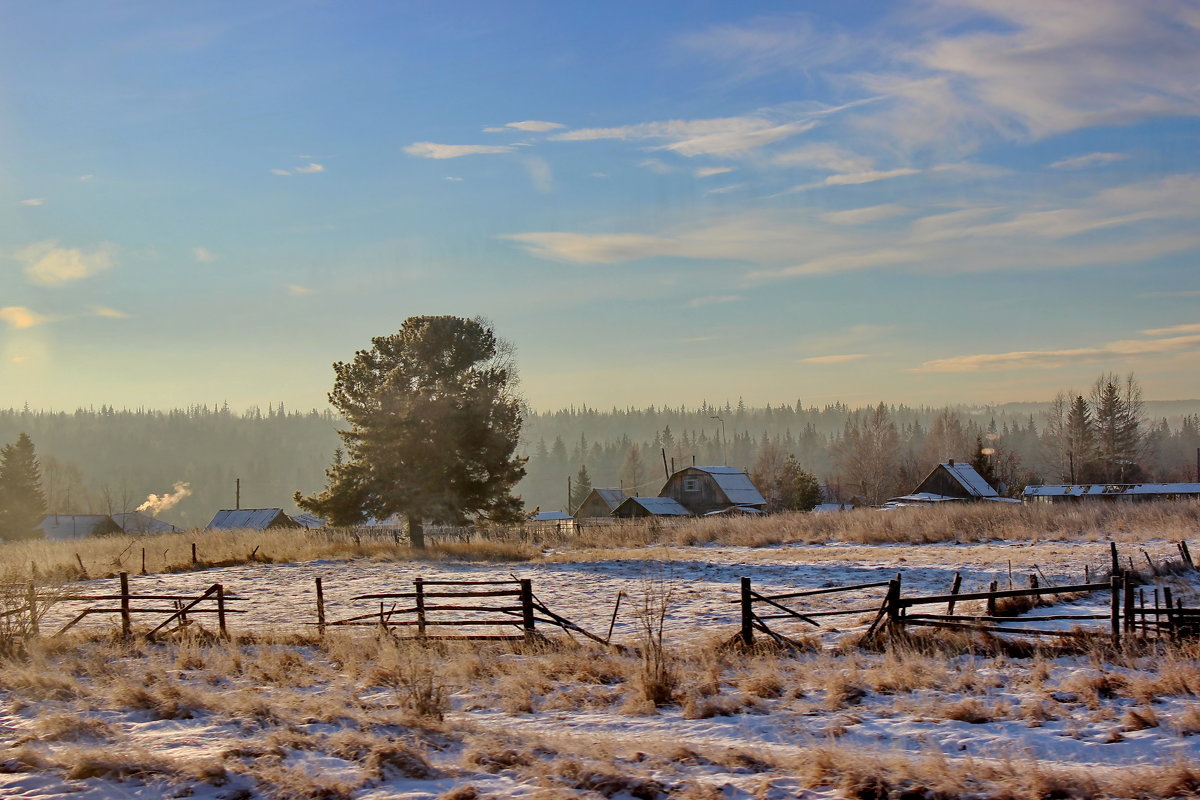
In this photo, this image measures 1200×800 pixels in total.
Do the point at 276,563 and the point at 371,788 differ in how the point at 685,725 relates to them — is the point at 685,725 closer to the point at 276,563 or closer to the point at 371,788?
the point at 371,788

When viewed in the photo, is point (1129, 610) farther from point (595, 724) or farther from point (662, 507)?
point (662, 507)

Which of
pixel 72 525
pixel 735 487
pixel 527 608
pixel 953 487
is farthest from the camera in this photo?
pixel 72 525

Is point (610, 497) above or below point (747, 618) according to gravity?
below

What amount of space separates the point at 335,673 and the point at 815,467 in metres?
193

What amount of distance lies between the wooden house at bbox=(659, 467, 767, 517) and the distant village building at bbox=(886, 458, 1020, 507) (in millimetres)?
11664

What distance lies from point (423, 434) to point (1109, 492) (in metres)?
54.5

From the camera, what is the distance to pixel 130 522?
84500 millimetres

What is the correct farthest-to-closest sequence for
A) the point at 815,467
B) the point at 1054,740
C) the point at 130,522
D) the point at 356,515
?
the point at 815,467
the point at 130,522
the point at 356,515
the point at 1054,740

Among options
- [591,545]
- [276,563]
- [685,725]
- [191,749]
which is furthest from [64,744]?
[591,545]

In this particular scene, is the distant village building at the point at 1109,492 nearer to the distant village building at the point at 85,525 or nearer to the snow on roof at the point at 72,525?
the distant village building at the point at 85,525

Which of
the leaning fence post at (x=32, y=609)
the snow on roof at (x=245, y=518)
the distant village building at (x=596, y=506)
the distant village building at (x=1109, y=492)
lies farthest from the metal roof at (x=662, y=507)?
the leaning fence post at (x=32, y=609)

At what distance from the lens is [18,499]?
3083 inches

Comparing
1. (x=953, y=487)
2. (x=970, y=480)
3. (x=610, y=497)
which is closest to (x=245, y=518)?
(x=610, y=497)

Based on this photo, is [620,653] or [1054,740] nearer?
[1054,740]
